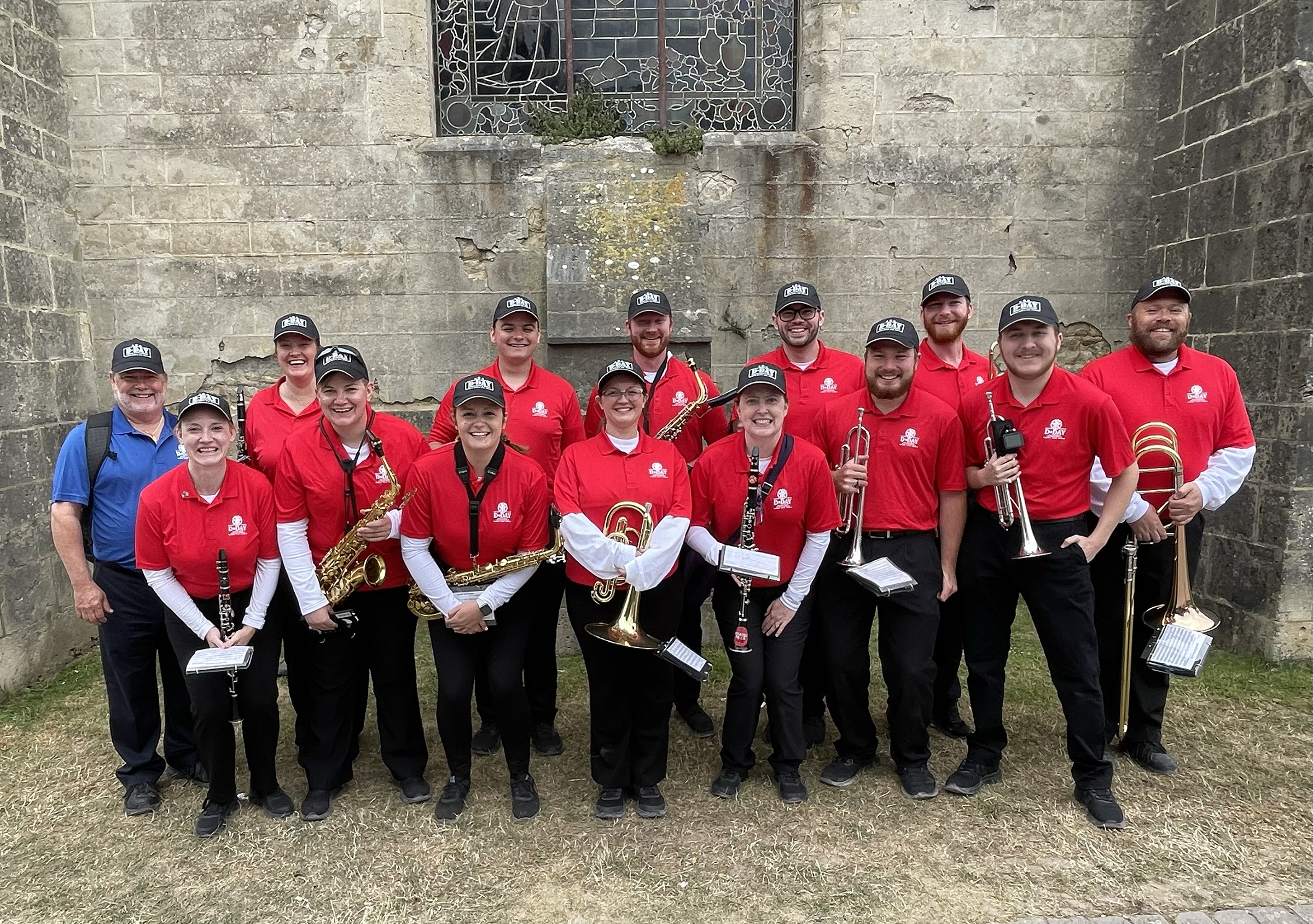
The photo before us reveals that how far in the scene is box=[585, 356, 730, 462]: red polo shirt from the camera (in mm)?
4641

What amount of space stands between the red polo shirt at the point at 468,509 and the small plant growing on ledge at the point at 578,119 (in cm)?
408

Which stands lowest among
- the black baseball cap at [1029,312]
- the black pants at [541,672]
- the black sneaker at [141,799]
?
the black sneaker at [141,799]

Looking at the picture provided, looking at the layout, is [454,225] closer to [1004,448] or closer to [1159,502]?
[1004,448]

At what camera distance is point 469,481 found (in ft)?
12.0

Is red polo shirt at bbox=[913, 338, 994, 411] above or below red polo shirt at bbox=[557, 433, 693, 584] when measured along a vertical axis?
above

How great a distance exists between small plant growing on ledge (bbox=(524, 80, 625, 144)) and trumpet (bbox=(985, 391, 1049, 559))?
447cm

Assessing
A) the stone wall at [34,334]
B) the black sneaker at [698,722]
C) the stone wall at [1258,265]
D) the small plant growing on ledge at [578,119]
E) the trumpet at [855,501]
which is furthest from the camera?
the small plant growing on ledge at [578,119]

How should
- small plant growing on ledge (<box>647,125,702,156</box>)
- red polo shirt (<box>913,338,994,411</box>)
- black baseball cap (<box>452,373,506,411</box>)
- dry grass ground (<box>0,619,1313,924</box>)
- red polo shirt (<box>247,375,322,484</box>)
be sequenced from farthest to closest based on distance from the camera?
small plant growing on ledge (<box>647,125,702,156</box>) → red polo shirt (<box>913,338,994,411</box>) → red polo shirt (<box>247,375,322,484</box>) → black baseball cap (<box>452,373,506,411</box>) → dry grass ground (<box>0,619,1313,924</box>)

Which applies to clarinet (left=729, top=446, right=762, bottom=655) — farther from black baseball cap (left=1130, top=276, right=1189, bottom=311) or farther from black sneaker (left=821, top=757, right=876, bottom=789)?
black baseball cap (left=1130, top=276, right=1189, bottom=311)

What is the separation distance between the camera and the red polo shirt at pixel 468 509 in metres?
3.64

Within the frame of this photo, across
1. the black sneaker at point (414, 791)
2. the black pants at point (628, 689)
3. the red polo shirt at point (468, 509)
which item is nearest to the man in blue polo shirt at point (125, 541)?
the black sneaker at point (414, 791)

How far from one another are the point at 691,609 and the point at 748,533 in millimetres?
1058

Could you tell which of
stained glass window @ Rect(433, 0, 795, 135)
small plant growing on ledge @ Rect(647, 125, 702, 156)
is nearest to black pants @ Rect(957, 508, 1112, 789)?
small plant growing on ledge @ Rect(647, 125, 702, 156)

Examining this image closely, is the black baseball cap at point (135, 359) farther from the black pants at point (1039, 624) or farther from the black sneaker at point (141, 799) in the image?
the black pants at point (1039, 624)
